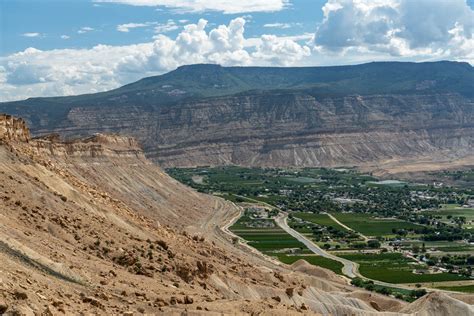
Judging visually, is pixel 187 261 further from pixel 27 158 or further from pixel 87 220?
pixel 27 158

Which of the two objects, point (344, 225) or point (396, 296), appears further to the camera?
point (344, 225)

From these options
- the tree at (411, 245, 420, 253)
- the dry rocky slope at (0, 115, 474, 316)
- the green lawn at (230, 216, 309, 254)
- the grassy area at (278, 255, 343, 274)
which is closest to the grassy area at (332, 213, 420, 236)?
the tree at (411, 245, 420, 253)

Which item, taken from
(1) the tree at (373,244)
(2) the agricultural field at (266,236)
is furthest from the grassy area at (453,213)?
(2) the agricultural field at (266,236)

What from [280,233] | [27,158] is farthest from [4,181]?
[280,233]

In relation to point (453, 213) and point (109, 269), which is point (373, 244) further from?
point (109, 269)

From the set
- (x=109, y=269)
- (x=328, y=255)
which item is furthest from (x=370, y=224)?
(x=109, y=269)

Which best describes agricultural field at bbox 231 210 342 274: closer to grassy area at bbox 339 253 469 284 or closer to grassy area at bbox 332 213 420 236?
grassy area at bbox 339 253 469 284
